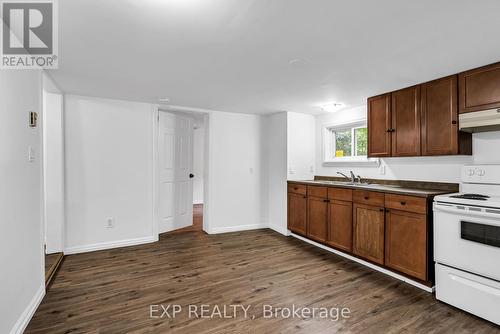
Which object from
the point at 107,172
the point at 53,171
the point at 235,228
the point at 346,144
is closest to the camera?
the point at 53,171

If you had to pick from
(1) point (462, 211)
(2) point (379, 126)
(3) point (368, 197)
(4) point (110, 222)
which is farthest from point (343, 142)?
(4) point (110, 222)

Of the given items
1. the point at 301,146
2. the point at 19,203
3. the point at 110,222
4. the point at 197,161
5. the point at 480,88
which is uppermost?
the point at 480,88

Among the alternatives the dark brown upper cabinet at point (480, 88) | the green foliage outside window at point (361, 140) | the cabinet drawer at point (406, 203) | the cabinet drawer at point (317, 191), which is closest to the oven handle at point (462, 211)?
the cabinet drawer at point (406, 203)

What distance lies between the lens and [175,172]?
4.56m

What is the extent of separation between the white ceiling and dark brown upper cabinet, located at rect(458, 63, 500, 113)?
0.11 meters

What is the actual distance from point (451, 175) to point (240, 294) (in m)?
2.59

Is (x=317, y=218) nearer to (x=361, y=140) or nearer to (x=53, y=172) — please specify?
(x=361, y=140)

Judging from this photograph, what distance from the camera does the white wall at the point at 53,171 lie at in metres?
3.23

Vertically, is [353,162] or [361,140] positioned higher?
[361,140]

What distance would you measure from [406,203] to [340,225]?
3.13 ft

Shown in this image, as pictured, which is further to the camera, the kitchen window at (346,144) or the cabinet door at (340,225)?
the kitchen window at (346,144)

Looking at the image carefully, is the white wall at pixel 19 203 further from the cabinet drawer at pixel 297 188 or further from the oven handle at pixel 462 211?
A: the oven handle at pixel 462 211

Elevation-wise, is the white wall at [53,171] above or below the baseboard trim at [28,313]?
above

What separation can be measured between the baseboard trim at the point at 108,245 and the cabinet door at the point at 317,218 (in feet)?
7.93
